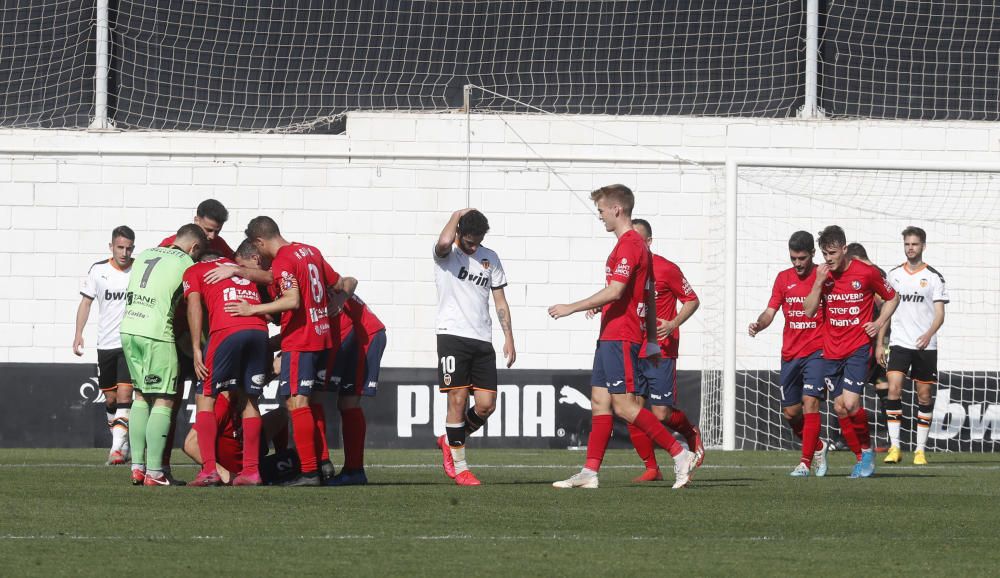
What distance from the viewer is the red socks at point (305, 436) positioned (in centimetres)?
948

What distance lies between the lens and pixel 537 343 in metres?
16.9

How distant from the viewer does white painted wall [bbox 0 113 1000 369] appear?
1647cm

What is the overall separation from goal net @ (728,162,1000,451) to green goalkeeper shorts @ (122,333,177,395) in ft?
28.5

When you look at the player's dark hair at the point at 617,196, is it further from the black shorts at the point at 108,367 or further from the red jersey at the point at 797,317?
the black shorts at the point at 108,367

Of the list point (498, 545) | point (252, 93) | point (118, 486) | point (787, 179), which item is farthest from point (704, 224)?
point (498, 545)

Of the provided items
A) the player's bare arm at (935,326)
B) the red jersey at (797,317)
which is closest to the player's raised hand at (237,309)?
the red jersey at (797,317)

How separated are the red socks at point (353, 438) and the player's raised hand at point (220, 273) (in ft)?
4.28

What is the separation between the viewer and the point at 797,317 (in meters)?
11.4

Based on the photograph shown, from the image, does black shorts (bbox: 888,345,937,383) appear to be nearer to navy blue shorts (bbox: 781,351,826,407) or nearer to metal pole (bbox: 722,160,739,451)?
metal pole (bbox: 722,160,739,451)

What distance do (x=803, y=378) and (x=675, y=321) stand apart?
1150 millimetres

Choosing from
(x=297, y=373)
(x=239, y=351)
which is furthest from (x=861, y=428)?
(x=239, y=351)

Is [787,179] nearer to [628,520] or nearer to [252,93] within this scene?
[252,93]

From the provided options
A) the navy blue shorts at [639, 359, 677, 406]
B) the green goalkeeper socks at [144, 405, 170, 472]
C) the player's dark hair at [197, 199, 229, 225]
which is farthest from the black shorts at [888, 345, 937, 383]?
the green goalkeeper socks at [144, 405, 170, 472]

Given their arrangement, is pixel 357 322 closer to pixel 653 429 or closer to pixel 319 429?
pixel 319 429
